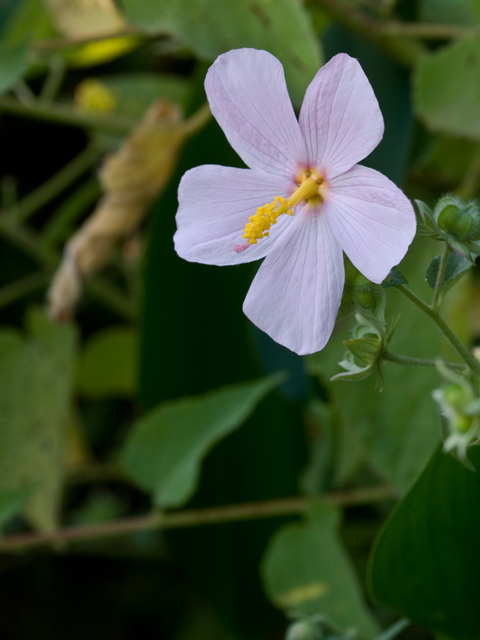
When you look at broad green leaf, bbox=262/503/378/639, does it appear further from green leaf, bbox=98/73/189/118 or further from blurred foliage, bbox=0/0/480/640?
green leaf, bbox=98/73/189/118

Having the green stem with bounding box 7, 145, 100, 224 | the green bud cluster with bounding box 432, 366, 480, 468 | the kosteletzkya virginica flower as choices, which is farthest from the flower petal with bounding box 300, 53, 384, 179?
the green stem with bounding box 7, 145, 100, 224

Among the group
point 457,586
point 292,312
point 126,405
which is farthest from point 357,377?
point 126,405

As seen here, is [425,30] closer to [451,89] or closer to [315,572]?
[451,89]

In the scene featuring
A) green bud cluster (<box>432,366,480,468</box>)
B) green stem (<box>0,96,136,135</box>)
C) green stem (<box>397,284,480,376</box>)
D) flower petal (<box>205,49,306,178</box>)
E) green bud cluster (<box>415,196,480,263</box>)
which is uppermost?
green stem (<box>0,96,136,135</box>)

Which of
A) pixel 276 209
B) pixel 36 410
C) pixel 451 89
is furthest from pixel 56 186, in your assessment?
pixel 276 209

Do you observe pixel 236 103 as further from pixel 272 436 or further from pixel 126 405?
pixel 126 405

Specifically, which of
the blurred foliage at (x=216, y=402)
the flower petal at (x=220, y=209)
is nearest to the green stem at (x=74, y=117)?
the blurred foliage at (x=216, y=402)
